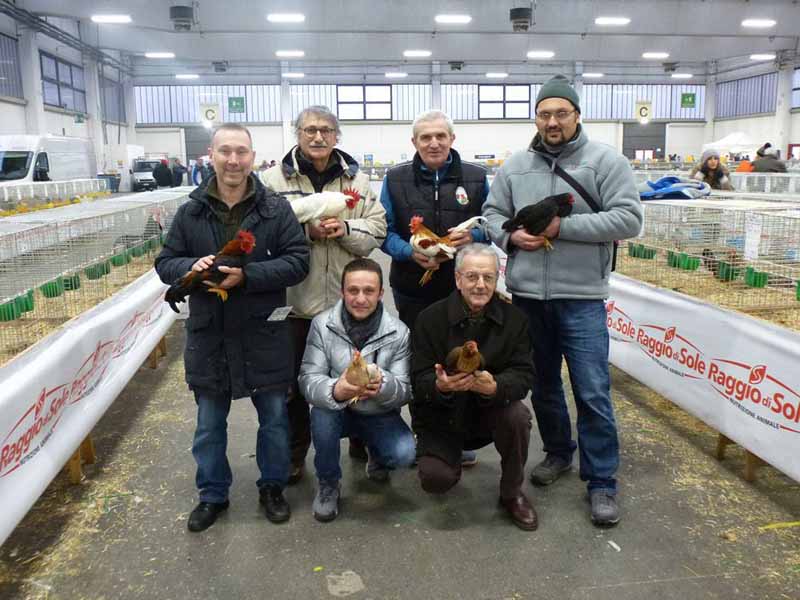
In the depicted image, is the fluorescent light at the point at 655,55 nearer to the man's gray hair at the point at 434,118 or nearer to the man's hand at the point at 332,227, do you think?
the man's gray hair at the point at 434,118

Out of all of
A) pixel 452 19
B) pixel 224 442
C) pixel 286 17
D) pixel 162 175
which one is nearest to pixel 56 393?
pixel 224 442

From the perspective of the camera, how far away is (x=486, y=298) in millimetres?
2787

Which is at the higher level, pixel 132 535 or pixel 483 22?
pixel 483 22

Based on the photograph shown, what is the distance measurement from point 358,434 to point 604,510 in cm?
113

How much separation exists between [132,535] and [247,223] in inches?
55.2

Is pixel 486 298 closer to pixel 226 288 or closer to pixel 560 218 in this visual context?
pixel 560 218

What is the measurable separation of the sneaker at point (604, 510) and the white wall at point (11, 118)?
1794 centimetres

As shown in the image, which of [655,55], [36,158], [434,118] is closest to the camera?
[434,118]

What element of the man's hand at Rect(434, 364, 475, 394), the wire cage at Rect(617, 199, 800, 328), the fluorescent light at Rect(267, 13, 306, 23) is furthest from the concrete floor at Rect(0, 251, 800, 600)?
the fluorescent light at Rect(267, 13, 306, 23)

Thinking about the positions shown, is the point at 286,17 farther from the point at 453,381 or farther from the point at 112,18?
the point at 453,381

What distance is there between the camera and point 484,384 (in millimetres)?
2670

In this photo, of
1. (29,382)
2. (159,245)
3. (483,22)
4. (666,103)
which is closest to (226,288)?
(29,382)

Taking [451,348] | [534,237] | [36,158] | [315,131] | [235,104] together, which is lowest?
[451,348]

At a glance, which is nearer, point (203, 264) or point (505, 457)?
point (203, 264)
